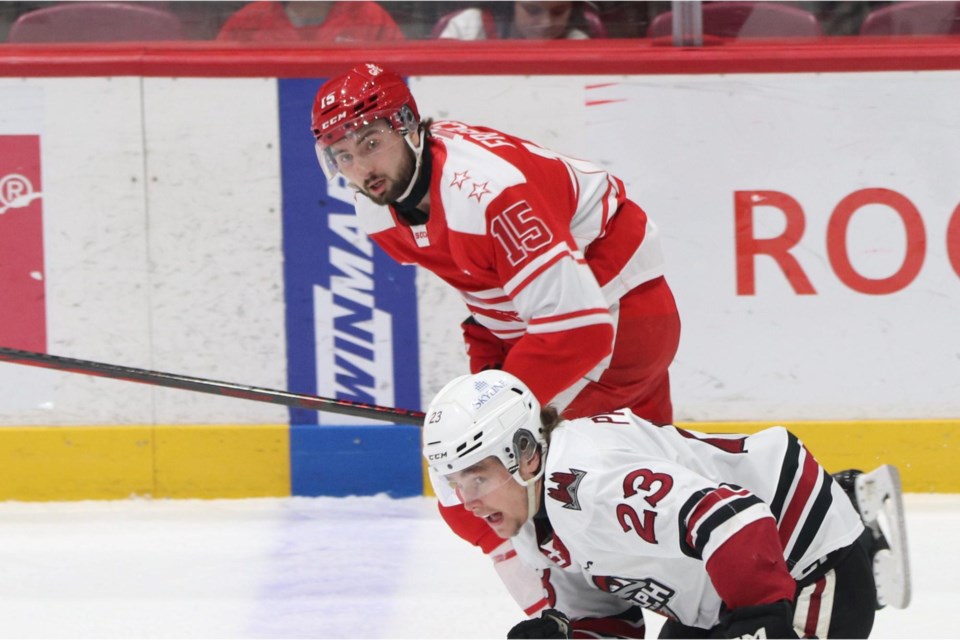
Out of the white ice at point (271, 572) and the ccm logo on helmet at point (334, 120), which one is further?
the white ice at point (271, 572)

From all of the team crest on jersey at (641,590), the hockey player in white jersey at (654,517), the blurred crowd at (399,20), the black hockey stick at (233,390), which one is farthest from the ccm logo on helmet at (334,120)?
the blurred crowd at (399,20)

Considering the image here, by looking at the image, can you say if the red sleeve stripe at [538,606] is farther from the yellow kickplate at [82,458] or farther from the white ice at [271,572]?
the yellow kickplate at [82,458]

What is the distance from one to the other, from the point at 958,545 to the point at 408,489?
5.08 ft

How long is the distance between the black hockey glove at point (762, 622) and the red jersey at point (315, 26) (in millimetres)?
2629

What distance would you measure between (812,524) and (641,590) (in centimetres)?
31

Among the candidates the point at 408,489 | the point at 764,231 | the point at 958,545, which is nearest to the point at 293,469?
the point at 408,489

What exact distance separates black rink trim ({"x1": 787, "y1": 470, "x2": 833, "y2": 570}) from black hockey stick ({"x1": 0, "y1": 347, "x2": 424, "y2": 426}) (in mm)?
968

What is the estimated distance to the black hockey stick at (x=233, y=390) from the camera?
304cm

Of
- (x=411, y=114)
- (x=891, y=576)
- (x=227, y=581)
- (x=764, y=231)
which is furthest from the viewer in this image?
(x=764, y=231)

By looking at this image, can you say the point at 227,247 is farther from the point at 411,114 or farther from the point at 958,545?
the point at 958,545

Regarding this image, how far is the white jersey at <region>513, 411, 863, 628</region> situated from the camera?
6.81 ft

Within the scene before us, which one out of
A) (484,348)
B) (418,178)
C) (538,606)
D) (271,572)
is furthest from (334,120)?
(271,572)

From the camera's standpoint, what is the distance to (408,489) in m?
4.10

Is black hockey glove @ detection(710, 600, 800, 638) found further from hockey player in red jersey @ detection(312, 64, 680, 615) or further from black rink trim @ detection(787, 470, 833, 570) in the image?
hockey player in red jersey @ detection(312, 64, 680, 615)
